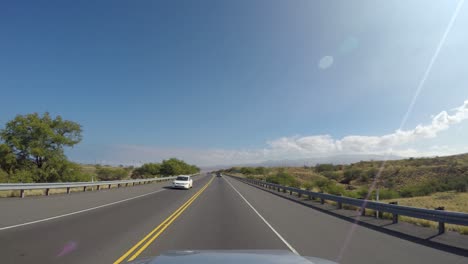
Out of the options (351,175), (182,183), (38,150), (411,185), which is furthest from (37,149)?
(351,175)

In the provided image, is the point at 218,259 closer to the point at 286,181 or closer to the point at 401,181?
the point at 286,181

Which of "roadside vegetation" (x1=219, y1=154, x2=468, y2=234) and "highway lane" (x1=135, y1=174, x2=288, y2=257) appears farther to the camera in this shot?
"roadside vegetation" (x1=219, y1=154, x2=468, y2=234)

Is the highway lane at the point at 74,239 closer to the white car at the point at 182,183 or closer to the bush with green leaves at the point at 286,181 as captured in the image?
the white car at the point at 182,183

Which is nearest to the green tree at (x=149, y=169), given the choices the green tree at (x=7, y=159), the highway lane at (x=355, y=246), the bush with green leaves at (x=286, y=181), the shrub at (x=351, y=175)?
the bush with green leaves at (x=286, y=181)

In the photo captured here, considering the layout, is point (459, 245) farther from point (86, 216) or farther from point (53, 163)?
point (53, 163)

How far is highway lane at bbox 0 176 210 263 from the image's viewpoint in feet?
22.4

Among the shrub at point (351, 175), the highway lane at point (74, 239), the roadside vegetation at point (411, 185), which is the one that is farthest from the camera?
the shrub at point (351, 175)

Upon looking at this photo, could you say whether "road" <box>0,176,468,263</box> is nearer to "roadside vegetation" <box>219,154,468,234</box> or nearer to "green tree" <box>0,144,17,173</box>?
"roadside vegetation" <box>219,154,468,234</box>

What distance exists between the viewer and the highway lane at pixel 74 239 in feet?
22.4

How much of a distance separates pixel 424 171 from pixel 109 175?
8181 cm

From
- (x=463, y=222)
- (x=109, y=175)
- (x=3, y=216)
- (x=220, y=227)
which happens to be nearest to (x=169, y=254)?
(x=220, y=227)

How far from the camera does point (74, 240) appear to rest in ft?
28.4

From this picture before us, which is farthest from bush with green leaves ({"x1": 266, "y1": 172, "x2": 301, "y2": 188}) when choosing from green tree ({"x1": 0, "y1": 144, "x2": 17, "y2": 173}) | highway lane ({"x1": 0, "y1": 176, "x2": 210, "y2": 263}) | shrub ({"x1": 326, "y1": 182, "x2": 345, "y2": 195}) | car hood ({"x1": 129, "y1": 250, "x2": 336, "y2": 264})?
car hood ({"x1": 129, "y1": 250, "x2": 336, "y2": 264})

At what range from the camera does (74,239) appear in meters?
8.79
